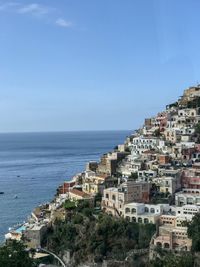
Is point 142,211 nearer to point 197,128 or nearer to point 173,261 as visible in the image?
point 173,261

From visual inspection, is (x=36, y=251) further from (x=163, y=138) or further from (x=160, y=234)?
(x=163, y=138)

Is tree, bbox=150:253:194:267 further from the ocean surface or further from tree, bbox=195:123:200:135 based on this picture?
tree, bbox=195:123:200:135

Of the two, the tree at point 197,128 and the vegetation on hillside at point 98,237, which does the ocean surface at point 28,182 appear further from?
the tree at point 197,128

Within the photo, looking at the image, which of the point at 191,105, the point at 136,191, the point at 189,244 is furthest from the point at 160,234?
the point at 191,105

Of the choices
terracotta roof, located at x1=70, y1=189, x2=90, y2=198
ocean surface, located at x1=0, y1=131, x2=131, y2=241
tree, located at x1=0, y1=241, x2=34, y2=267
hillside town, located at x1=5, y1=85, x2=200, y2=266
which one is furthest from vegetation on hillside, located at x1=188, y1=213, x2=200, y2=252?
ocean surface, located at x1=0, y1=131, x2=131, y2=241

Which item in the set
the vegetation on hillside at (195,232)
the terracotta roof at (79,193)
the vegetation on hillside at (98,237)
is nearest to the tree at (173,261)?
the vegetation on hillside at (195,232)

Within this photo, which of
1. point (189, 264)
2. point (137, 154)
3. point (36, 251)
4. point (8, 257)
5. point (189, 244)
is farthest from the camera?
point (137, 154)
